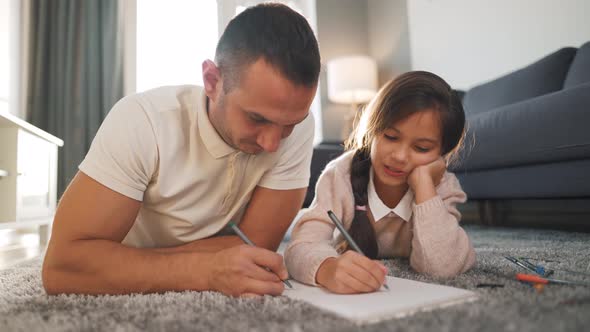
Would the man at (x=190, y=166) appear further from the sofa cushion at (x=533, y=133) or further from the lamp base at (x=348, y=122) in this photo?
the lamp base at (x=348, y=122)

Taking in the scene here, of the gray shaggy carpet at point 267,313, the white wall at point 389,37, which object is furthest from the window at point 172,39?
the gray shaggy carpet at point 267,313

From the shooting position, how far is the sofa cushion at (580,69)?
5.93 ft

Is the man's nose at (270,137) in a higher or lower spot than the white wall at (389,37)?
lower

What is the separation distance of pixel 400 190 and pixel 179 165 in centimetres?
54

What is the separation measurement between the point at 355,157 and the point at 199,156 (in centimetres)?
41

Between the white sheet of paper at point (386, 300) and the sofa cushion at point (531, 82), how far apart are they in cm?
180

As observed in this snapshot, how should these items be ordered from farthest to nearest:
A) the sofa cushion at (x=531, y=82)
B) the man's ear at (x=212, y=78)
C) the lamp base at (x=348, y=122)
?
the lamp base at (x=348, y=122) → the sofa cushion at (x=531, y=82) → the man's ear at (x=212, y=78)

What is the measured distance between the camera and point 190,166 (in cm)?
80

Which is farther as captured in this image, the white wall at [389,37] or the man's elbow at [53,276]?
the white wall at [389,37]

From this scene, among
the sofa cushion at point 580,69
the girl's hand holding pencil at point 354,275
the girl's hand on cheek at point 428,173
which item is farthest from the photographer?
the sofa cushion at point 580,69

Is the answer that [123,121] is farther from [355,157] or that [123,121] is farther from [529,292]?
[529,292]

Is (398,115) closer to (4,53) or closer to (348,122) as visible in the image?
(4,53)

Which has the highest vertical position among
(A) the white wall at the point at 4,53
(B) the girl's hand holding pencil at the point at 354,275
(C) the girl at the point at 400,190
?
(A) the white wall at the point at 4,53

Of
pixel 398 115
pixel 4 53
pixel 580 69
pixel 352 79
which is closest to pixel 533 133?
pixel 580 69
